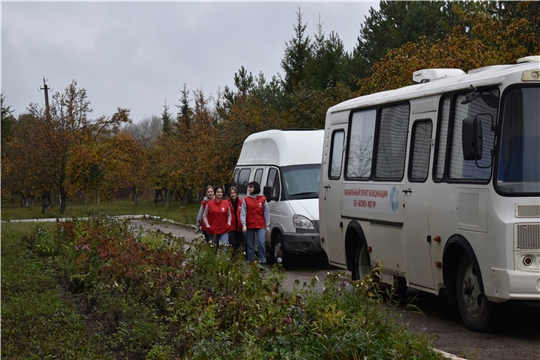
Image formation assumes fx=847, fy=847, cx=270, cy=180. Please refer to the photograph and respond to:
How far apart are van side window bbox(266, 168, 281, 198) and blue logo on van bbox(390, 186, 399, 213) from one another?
268 inches

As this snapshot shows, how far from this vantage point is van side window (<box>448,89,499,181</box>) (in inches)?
360

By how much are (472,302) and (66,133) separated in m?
45.1

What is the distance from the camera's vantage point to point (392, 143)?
1182cm

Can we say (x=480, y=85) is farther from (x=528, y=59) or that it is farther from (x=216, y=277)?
(x=216, y=277)

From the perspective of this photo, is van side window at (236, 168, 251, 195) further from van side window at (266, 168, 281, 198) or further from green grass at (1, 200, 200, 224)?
green grass at (1, 200, 200, 224)

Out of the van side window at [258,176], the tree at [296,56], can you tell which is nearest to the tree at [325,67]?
the tree at [296,56]

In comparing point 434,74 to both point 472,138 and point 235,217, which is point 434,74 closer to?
point 472,138

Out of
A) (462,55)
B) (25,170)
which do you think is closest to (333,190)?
(462,55)

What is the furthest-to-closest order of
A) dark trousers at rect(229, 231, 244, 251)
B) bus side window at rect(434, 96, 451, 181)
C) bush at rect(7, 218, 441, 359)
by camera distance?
dark trousers at rect(229, 231, 244, 251)
bus side window at rect(434, 96, 451, 181)
bush at rect(7, 218, 441, 359)

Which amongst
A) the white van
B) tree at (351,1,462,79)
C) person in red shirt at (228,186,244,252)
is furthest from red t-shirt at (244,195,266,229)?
tree at (351,1,462,79)

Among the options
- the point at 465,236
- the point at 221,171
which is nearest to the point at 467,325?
the point at 465,236

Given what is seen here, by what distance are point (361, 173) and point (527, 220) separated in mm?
4242

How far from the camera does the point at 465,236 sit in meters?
9.47

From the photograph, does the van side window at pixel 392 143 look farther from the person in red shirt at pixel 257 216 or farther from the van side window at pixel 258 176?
the van side window at pixel 258 176
